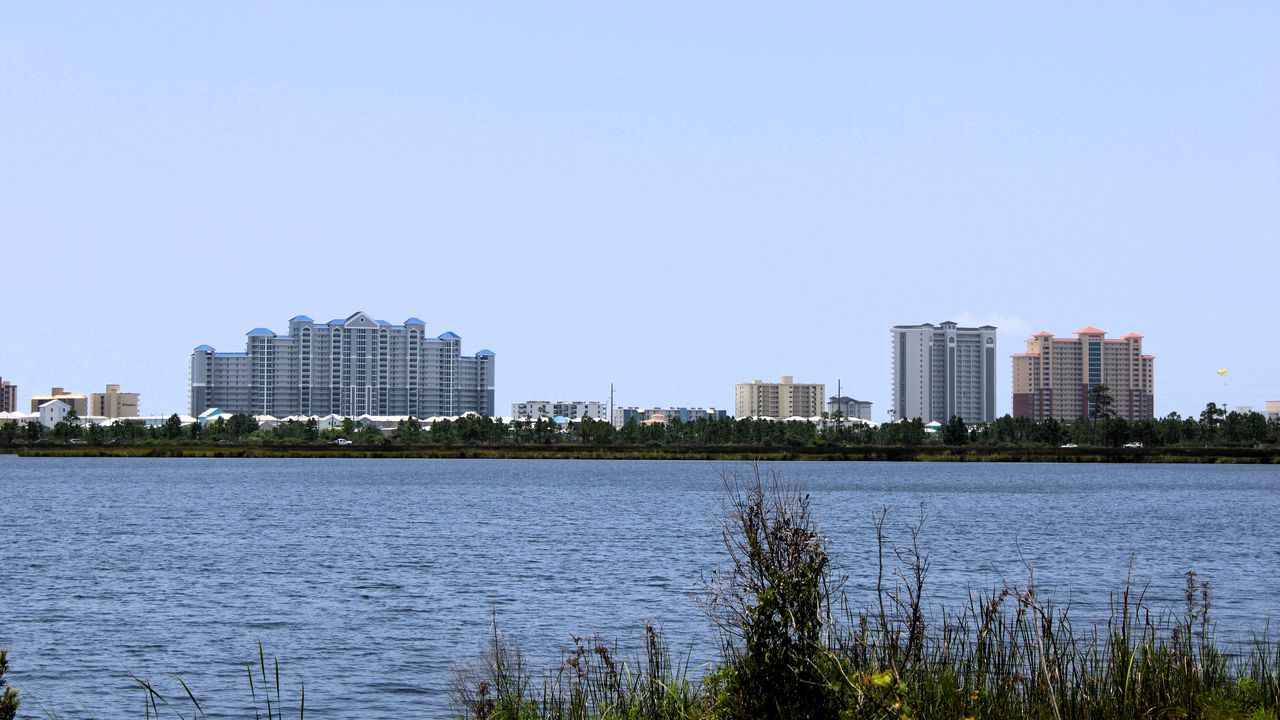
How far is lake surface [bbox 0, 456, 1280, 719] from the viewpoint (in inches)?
994

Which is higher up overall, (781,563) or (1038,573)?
(781,563)

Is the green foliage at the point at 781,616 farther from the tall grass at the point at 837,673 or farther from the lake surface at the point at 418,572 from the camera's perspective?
the lake surface at the point at 418,572

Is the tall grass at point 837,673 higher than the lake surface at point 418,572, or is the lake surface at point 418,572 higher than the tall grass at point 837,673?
the tall grass at point 837,673

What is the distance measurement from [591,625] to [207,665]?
29.1 feet

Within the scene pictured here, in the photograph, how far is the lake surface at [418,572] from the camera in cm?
2525

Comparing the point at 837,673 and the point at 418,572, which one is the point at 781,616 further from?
the point at 418,572

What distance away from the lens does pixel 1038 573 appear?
41.3 meters

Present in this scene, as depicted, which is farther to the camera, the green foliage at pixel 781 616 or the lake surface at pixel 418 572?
the lake surface at pixel 418 572

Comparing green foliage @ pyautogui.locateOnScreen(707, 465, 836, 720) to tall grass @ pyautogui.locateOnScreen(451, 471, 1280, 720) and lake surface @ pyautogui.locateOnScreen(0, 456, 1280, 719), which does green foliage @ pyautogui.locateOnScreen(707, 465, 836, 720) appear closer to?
tall grass @ pyautogui.locateOnScreen(451, 471, 1280, 720)

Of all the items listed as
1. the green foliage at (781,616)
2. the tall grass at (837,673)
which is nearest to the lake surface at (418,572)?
the tall grass at (837,673)

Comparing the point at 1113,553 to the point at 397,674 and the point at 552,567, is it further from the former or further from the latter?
the point at 397,674

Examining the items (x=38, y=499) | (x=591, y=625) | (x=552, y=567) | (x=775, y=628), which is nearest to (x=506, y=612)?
(x=591, y=625)

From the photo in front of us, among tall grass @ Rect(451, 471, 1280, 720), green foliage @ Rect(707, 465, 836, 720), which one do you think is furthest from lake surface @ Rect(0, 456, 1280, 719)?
green foliage @ Rect(707, 465, 836, 720)

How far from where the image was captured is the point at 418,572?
4256cm
